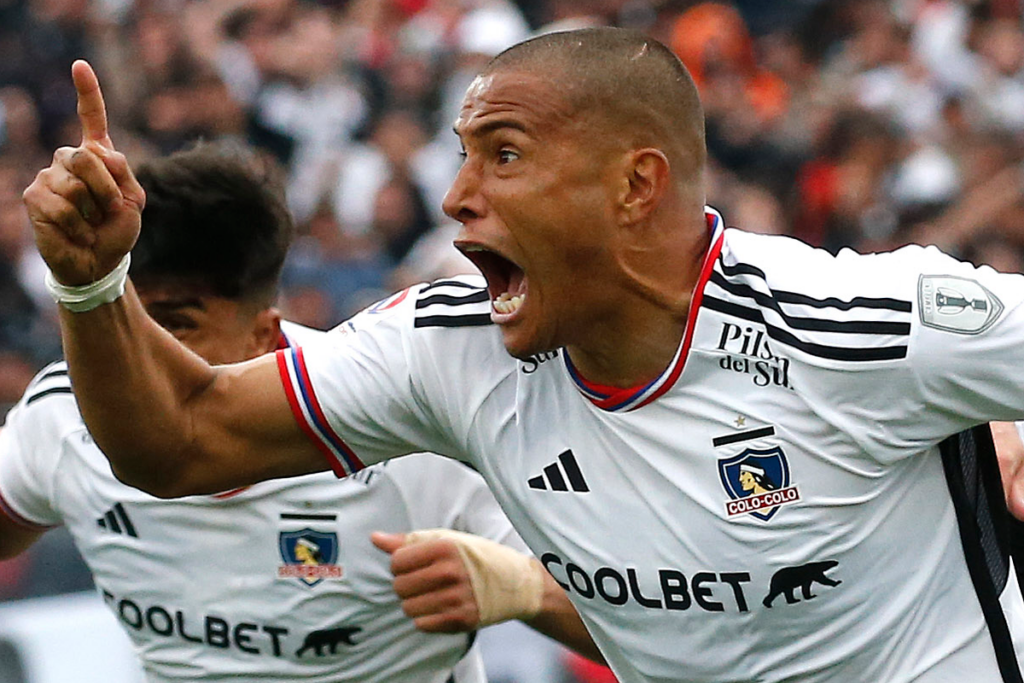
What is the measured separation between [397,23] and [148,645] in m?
9.14

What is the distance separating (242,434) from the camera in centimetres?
344

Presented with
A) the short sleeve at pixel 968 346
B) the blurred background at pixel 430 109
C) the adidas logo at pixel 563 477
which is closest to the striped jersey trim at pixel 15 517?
the adidas logo at pixel 563 477

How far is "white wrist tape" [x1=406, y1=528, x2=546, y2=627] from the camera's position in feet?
12.8

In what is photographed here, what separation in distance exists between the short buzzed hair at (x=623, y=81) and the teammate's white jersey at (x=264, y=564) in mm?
1197

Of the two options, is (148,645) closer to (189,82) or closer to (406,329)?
(406,329)

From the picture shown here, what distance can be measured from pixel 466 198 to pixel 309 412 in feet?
1.88

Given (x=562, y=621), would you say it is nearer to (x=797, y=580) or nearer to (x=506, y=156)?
(x=797, y=580)

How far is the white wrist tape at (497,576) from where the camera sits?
3.91 metres

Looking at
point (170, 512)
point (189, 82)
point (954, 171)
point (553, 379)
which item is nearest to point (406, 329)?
point (553, 379)

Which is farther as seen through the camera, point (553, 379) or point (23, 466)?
point (23, 466)

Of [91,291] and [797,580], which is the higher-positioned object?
[91,291]

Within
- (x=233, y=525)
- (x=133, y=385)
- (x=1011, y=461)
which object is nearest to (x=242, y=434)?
(x=133, y=385)

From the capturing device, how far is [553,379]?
11.2 ft

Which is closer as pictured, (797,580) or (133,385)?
(797,580)
